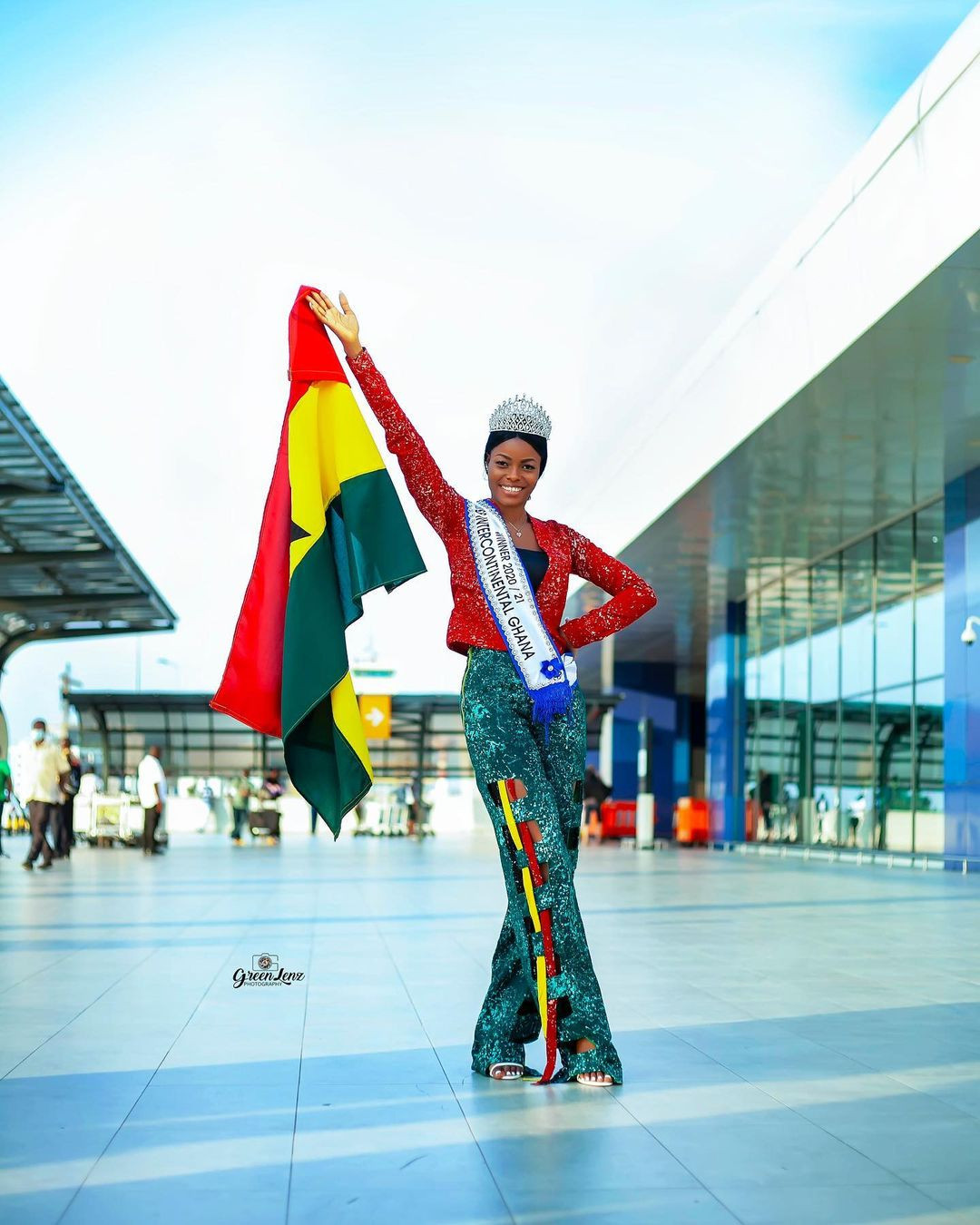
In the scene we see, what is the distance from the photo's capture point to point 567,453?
35.3 metres

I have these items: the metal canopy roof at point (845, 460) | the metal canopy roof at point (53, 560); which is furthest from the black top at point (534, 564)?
the metal canopy roof at point (53, 560)

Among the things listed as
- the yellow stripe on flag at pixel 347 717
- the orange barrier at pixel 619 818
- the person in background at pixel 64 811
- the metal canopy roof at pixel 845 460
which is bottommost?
the orange barrier at pixel 619 818

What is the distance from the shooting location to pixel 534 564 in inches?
190

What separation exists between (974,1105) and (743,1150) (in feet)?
3.10

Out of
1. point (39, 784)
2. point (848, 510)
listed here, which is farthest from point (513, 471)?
point (848, 510)

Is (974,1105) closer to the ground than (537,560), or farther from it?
closer to the ground

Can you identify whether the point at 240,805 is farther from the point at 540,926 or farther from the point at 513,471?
the point at 540,926

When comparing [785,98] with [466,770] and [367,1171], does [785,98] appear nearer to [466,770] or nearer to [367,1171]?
[367,1171]


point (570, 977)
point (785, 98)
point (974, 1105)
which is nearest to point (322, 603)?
point (570, 977)

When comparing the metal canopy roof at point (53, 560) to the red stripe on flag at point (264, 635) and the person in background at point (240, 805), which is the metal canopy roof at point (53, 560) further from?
the red stripe on flag at point (264, 635)

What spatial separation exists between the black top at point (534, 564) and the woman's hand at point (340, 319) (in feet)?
2.73

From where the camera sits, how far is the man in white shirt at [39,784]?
60.0ft

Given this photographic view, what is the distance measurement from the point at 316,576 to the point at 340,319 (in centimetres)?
82

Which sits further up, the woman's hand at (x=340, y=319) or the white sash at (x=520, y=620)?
the woman's hand at (x=340, y=319)
